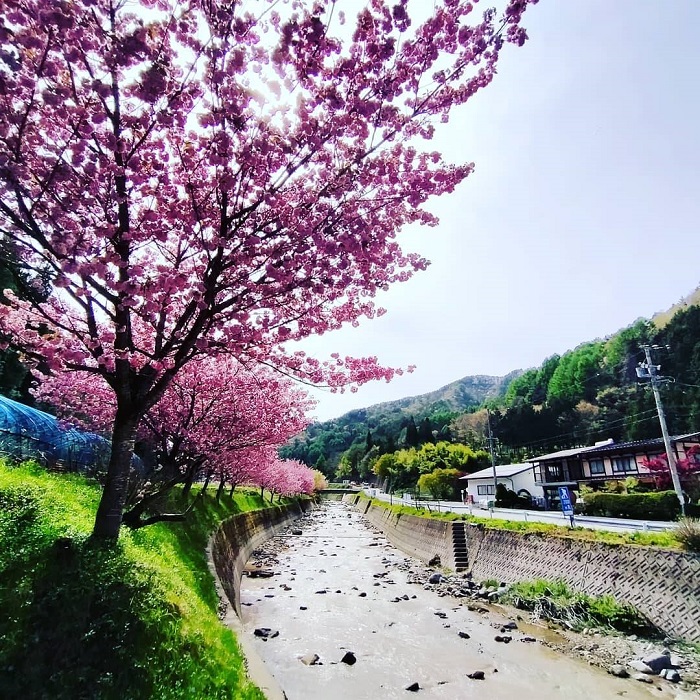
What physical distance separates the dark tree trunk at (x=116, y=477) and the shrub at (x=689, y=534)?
1585cm

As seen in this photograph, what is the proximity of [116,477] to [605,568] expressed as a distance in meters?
16.7

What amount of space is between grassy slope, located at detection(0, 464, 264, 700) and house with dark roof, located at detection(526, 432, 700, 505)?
43.2 m

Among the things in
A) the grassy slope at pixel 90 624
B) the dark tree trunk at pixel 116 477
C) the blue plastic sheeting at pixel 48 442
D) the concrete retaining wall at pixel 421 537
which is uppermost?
the blue plastic sheeting at pixel 48 442

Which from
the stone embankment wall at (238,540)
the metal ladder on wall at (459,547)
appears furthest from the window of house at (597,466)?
the stone embankment wall at (238,540)

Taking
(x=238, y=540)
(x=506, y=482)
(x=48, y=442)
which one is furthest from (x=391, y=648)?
(x=506, y=482)

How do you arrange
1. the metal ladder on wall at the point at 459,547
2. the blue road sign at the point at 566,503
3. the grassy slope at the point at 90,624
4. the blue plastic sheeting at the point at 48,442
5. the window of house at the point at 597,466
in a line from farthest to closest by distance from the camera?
the window of house at the point at 597,466, the metal ladder on wall at the point at 459,547, the blue road sign at the point at 566,503, the blue plastic sheeting at the point at 48,442, the grassy slope at the point at 90,624

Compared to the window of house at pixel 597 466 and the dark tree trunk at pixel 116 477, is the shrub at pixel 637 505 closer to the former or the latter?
the window of house at pixel 597 466

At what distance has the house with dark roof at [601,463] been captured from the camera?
4119cm

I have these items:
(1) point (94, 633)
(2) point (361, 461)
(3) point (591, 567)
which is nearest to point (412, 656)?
(3) point (591, 567)

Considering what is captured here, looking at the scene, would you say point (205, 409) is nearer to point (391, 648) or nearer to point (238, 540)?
point (391, 648)

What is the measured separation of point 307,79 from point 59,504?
915 cm

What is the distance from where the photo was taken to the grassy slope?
17.4 feet

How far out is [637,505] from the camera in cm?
2552

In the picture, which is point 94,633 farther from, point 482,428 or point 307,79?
point 482,428
